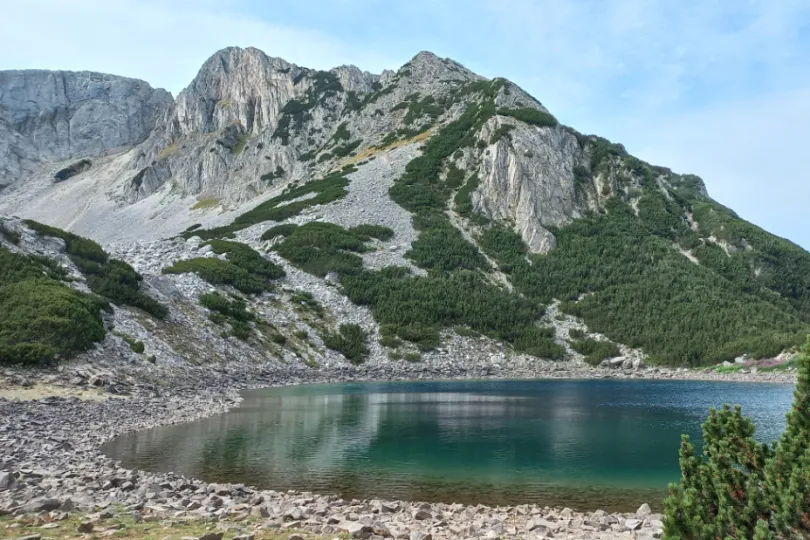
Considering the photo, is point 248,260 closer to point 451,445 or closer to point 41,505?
point 451,445

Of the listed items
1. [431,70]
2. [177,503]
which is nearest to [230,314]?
[177,503]

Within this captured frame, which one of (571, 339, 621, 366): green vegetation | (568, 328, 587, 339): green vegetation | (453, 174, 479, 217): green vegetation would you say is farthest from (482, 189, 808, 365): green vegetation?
(453, 174, 479, 217): green vegetation

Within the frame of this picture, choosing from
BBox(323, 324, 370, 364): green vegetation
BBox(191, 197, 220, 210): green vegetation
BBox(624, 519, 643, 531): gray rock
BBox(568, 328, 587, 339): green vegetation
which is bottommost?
BBox(624, 519, 643, 531): gray rock

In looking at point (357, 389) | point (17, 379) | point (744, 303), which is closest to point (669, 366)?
point (744, 303)

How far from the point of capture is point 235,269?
79.8 m

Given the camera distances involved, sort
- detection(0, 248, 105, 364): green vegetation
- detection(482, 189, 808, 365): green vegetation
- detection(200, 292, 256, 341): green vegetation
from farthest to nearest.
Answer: detection(482, 189, 808, 365): green vegetation < detection(200, 292, 256, 341): green vegetation < detection(0, 248, 105, 364): green vegetation

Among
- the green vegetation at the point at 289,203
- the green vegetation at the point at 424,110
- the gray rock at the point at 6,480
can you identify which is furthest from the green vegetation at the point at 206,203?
the gray rock at the point at 6,480

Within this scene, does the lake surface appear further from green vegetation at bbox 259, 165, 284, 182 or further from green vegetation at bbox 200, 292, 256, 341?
green vegetation at bbox 259, 165, 284, 182

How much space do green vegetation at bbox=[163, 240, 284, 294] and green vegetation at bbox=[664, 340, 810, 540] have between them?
7255cm

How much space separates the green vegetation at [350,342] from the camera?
7075 centimetres

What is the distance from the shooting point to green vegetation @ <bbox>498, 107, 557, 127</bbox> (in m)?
120

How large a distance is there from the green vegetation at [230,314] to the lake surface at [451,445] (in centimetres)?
1799

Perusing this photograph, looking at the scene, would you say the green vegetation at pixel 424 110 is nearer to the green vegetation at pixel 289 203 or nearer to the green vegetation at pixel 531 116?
the green vegetation at pixel 531 116

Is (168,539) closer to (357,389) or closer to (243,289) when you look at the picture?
(357,389)
